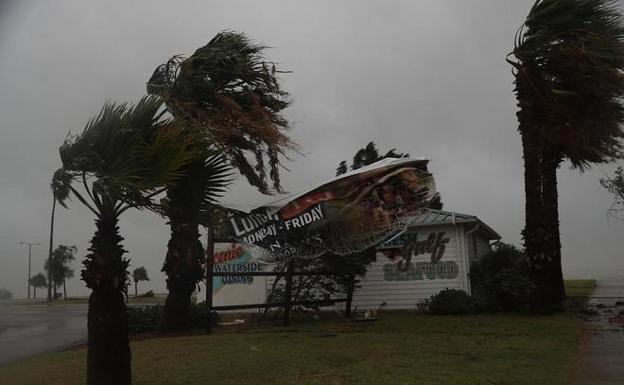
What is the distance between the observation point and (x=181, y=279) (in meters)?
14.5

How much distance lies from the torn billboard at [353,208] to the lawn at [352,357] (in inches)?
82.5

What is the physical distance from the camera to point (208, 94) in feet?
42.9

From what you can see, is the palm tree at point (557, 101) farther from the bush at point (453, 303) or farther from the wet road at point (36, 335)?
the wet road at point (36, 335)

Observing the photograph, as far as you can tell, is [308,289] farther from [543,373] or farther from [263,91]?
[543,373]

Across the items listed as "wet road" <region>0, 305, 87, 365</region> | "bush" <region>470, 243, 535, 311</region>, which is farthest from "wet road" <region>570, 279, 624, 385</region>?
"wet road" <region>0, 305, 87, 365</region>

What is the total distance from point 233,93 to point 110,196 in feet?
22.9

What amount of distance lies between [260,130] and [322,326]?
5.57 m

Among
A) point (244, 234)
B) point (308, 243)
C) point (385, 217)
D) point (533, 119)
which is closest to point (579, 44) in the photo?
point (533, 119)

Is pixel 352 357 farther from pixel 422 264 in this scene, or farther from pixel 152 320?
pixel 422 264

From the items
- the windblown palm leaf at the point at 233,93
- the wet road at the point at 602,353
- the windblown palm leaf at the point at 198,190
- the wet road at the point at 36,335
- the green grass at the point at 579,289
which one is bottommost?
the wet road at the point at 602,353

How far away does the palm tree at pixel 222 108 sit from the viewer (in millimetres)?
12391

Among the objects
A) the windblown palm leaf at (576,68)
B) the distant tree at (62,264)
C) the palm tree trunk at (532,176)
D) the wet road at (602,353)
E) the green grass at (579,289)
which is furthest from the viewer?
the distant tree at (62,264)

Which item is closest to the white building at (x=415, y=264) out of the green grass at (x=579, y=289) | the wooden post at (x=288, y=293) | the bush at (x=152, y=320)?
the wooden post at (x=288, y=293)

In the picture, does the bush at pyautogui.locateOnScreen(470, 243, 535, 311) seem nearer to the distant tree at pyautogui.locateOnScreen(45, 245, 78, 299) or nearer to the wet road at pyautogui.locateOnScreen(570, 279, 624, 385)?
the wet road at pyautogui.locateOnScreen(570, 279, 624, 385)
